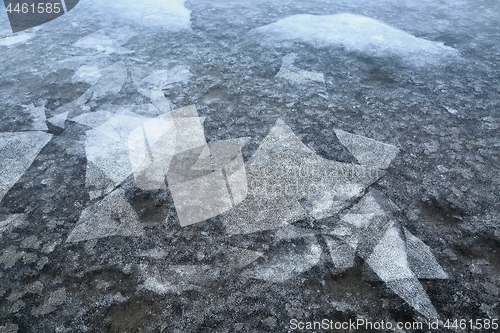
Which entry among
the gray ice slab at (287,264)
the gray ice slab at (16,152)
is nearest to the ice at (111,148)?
the gray ice slab at (16,152)

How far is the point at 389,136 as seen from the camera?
1957 millimetres

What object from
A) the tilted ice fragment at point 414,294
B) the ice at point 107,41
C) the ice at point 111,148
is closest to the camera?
the tilted ice fragment at point 414,294

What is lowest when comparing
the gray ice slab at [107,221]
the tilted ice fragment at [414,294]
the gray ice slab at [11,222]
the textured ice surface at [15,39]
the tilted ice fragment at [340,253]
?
the gray ice slab at [11,222]

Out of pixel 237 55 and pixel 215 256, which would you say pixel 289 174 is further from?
pixel 237 55

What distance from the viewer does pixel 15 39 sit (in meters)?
3.24

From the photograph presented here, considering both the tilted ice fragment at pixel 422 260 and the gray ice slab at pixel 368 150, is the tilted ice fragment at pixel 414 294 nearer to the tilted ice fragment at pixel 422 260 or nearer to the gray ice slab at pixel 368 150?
the tilted ice fragment at pixel 422 260

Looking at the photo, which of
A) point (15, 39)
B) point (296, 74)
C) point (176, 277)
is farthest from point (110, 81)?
point (176, 277)

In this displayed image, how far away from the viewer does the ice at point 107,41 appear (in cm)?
302

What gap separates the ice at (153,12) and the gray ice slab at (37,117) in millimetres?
1521

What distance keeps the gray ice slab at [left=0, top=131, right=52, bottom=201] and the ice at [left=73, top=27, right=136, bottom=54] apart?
1214mm

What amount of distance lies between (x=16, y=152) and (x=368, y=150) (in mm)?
1829

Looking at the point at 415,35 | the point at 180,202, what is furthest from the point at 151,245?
the point at 415,35

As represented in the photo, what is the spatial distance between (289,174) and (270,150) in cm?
22

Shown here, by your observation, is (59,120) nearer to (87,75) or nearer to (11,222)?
(87,75)
